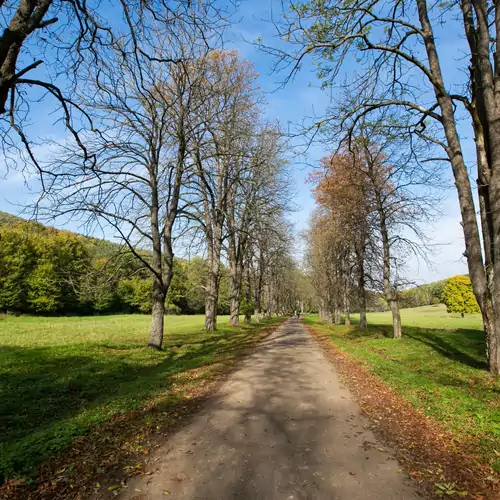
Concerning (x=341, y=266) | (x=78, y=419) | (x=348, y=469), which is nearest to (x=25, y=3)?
(x=78, y=419)

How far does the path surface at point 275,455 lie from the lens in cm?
322

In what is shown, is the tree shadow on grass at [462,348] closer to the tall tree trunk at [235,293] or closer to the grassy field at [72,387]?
the grassy field at [72,387]

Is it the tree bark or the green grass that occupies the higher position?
the tree bark

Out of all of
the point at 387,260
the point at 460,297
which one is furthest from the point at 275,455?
the point at 460,297

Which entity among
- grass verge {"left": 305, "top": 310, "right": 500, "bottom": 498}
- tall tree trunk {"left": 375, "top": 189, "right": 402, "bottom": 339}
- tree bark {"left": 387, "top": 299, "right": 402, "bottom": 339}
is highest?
tall tree trunk {"left": 375, "top": 189, "right": 402, "bottom": 339}

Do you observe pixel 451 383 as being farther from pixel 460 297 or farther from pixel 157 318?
pixel 460 297

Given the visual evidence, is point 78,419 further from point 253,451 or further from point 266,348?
point 266,348

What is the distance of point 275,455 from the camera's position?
393 centimetres

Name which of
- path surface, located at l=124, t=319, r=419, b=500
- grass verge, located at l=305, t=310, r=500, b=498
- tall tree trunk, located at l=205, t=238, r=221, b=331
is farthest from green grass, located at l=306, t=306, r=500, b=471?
tall tree trunk, located at l=205, t=238, r=221, b=331

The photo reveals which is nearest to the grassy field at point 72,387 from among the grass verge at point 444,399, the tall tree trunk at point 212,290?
the grass verge at point 444,399

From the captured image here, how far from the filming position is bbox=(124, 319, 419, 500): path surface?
322 cm

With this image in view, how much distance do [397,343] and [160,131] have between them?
1332cm

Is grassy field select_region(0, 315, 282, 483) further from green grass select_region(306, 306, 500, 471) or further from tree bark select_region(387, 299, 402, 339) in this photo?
tree bark select_region(387, 299, 402, 339)

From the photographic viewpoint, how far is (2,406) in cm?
618
